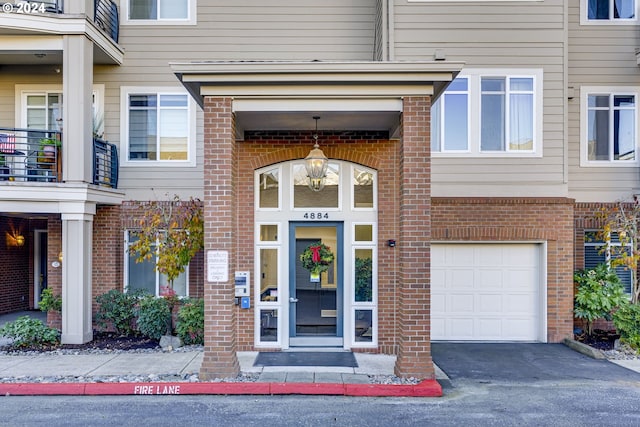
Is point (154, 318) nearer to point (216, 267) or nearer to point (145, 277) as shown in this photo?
point (145, 277)

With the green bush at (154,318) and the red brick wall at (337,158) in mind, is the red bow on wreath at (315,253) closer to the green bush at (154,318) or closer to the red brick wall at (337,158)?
the red brick wall at (337,158)

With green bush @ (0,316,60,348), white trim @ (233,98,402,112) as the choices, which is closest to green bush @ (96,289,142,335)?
green bush @ (0,316,60,348)

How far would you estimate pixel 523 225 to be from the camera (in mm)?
9055

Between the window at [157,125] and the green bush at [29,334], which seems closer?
the green bush at [29,334]

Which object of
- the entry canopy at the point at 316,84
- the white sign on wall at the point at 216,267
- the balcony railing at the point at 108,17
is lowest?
the white sign on wall at the point at 216,267

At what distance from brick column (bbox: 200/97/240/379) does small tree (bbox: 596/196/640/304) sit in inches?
304

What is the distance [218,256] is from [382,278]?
3351 mm

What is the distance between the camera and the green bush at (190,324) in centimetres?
830

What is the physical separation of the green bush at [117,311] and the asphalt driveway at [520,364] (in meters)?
6.45

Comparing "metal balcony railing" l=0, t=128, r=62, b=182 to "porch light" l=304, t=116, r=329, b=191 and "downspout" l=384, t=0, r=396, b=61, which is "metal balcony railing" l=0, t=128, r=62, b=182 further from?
"downspout" l=384, t=0, r=396, b=61

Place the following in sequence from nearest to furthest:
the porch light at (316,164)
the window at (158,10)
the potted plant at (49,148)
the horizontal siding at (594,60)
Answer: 1. the porch light at (316,164)
2. the potted plant at (49,148)
3. the horizontal siding at (594,60)
4. the window at (158,10)

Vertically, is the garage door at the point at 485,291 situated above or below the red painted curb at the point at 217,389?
above

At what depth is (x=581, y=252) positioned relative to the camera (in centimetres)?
970

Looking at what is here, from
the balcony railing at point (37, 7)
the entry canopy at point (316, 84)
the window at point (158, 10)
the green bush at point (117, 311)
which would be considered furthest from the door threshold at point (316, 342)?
the balcony railing at point (37, 7)
